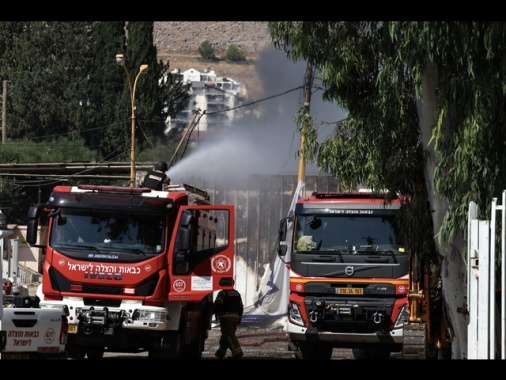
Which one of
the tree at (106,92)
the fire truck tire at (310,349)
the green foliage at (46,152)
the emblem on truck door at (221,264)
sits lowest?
the fire truck tire at (310,349)

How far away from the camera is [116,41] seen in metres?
78.8

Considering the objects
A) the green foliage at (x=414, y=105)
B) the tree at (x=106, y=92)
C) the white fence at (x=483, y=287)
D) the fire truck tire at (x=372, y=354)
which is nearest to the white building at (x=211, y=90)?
→ the tree at (x=106, y=92)

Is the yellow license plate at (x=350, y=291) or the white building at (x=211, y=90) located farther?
the white building at (x=211, y=90)

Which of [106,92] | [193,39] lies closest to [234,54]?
[193,39]

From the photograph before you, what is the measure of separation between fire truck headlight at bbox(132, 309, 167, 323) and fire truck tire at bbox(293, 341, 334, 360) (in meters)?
2.72

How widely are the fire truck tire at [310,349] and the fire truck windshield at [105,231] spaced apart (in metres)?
3.26

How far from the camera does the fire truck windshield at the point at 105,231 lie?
17.8 metres

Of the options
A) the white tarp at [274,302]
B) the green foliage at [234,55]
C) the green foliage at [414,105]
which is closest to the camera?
the green foliage at [414,105]

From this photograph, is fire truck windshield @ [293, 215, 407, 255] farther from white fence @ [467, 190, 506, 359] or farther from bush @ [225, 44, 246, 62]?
bush @ [225, 44, 246, 62]

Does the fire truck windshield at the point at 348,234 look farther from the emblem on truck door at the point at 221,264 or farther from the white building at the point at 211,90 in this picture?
the white building at the point at 211,90

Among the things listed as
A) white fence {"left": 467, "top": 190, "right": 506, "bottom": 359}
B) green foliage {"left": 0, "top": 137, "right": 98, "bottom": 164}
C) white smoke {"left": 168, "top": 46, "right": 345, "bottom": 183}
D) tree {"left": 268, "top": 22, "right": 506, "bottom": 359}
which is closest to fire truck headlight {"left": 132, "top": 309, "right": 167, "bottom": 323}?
tree {"left": 268, "top": 22, "right": 506, "bottom": 359}

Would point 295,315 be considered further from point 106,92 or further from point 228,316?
point 106,92

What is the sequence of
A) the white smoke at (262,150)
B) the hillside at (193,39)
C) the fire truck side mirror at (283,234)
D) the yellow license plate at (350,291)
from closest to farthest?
the fire truck side mirror at (283,234)
the yellow license plate at (350,291)
the white smoke at (262,150)
the hillside at (193,39)

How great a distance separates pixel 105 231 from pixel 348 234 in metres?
4.03
